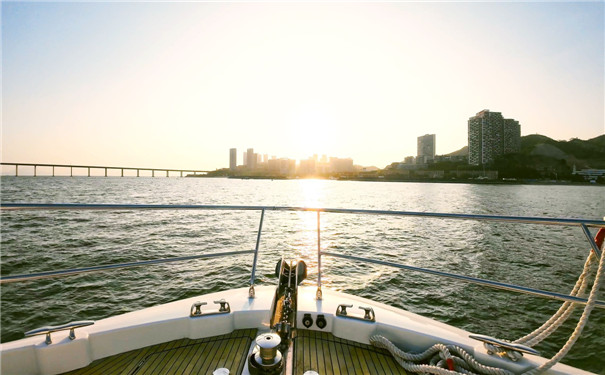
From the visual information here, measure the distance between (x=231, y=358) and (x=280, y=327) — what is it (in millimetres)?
384

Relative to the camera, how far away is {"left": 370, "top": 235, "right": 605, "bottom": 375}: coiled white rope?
1594mm

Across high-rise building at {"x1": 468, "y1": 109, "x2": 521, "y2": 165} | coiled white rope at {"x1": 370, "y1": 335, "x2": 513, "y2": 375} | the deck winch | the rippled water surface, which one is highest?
high-rise building at {"x1": 468, "y1": 109, "x2": 521, "y2": 165}

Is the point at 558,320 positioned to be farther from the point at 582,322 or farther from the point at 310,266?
the point at 310,266

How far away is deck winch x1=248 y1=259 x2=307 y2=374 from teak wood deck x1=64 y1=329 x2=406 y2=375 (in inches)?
6.4

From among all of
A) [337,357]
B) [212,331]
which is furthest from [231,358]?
[337,357]

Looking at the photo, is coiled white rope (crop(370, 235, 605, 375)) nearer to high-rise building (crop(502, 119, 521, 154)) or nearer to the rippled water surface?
the rippled water surface

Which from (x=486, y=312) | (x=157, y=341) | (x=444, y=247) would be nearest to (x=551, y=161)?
(x=444, y=247)

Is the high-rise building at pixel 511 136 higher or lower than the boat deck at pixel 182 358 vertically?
higher

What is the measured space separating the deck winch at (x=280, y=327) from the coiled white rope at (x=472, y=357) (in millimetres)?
681

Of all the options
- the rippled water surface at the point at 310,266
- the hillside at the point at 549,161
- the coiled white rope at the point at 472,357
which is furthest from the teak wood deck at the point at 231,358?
the hillside at the point at 549,161

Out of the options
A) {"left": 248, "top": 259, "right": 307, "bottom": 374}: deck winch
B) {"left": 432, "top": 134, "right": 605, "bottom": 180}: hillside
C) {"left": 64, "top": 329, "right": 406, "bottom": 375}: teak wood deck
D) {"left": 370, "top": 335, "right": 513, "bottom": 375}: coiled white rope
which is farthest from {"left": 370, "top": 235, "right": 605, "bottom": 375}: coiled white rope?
{"left": 432, "top": 134, "right": 605, "bottom": 180}: hillside

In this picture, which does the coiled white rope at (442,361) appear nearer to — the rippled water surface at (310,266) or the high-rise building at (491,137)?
the rippled water surface at (310,266)

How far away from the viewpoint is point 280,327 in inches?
72.1

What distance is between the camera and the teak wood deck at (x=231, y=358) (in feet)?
5.80
